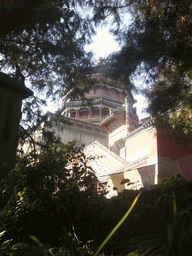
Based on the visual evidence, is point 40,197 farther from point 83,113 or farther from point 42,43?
point 83,113

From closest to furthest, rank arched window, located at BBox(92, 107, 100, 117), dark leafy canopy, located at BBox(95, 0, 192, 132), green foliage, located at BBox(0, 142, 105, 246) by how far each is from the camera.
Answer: green foliage, located at BBox(0, 142, 105, 246), dark leafy canopy, located at BBox(95, 0, 192, 132), arched window, located at BBox(92, 107, 100, 117)

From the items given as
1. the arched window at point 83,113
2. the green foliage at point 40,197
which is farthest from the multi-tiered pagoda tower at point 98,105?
the green foliage at point 40,197

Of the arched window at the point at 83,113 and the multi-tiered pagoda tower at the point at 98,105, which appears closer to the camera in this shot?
the multi-tiered pagoda tower at the point at 98,105

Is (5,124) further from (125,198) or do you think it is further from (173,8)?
(173,8)

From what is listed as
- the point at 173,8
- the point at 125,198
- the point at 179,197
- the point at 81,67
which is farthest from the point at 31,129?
the point at 179,197

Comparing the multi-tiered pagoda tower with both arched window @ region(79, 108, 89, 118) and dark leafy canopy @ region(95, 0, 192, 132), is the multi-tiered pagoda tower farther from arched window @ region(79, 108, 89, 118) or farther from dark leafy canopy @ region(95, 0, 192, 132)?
dark leafy canopy @ region(95, 0, 192, 132)

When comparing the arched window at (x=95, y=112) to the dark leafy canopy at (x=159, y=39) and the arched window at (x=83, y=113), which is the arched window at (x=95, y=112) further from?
the dark leafy canopy at (x=159, y=39)

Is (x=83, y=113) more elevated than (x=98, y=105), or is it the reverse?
(x=98, y=105)

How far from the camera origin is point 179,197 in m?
2.40

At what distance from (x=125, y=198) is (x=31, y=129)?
6840 millimetres

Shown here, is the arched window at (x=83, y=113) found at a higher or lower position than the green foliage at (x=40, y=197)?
higher

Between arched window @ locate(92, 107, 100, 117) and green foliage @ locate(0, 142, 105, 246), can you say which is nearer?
green foliage @ locate(0, 142, 105, 246)

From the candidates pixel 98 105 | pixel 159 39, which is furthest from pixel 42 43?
pixel 98 105

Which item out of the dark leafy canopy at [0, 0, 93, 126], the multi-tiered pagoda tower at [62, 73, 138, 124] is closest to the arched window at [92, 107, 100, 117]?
the multi-tiered pagoda tower at [62, 73, 138, 124]
